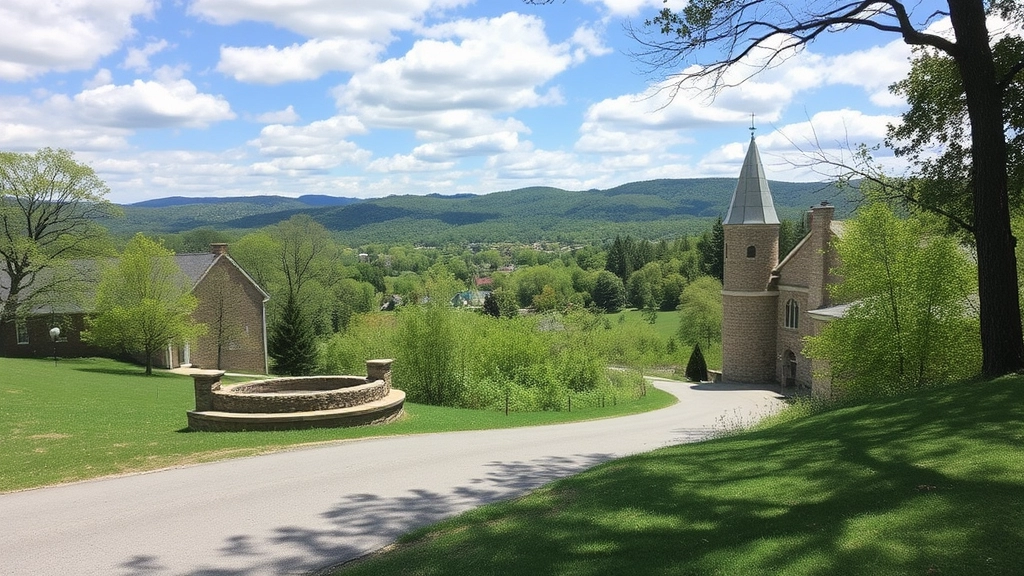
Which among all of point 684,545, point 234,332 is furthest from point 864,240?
point 234,332

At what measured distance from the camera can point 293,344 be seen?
130ft

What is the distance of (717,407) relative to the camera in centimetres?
2828

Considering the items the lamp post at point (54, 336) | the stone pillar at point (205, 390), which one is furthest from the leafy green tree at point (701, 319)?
the stone pillar at point (205, 390)

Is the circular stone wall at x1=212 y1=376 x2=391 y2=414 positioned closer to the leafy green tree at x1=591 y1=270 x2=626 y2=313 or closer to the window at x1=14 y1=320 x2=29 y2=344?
the window at x1=14 y1=320 x2=29 y2=344

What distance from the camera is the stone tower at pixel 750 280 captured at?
38000 millimetres

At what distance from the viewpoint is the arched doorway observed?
3666 centimetres

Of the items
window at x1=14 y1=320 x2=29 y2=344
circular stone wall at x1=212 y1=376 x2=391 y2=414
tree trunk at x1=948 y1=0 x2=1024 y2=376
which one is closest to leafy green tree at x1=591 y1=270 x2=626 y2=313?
window at x1=14 y1=320 x2=29 y2=344

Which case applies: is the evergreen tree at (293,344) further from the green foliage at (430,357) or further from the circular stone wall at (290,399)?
the circular stone wall at (290,399)

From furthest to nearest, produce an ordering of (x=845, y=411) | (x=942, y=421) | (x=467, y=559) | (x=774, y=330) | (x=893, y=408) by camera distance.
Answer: (x=774, y=330) → (x=845, y=411) → (x=893, y=408) → (x=942, y=421) → (x=467, y=559)

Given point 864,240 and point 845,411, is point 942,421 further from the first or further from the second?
point 864,240

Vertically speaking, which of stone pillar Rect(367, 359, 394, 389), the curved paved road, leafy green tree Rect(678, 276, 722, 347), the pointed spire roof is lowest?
leafy green tree Rect(678, 276, 722, 347)

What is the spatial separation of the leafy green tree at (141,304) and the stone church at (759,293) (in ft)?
95.1

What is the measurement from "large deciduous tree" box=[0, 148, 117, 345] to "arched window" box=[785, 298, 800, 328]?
1423 inches

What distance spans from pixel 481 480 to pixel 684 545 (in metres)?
5.61
